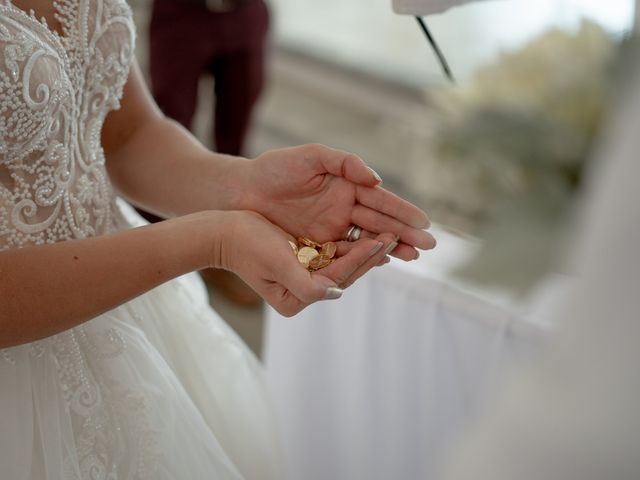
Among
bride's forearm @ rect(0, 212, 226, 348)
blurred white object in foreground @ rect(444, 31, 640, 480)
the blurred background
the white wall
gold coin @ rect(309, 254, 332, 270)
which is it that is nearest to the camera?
blurred white object in foreground @ rect(444, 31, 640, 480)

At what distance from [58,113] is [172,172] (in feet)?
0.68

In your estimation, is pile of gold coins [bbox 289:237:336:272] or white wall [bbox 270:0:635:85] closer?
pile of gold coins [bbox 289:237:336:272]

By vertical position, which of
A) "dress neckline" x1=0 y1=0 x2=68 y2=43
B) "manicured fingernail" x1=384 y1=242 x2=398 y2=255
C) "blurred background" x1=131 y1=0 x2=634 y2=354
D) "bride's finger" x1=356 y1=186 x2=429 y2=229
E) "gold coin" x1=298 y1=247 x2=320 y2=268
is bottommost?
"blurred background" x1=131 y1=0 x2=634 y2=354

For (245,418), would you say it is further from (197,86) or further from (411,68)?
(411,68)

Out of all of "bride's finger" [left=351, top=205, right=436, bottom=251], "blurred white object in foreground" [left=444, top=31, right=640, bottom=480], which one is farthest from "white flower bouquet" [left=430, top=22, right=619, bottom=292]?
"blurred white object in foreground" [left=444, top=31, right=640, bottom=480]

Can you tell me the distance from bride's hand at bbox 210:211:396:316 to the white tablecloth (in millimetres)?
368

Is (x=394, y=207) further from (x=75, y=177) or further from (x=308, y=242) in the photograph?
(x=75, y=177)

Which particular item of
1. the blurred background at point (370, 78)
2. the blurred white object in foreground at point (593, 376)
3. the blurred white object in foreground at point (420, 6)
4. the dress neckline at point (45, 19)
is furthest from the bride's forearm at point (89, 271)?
the blurred background at point (370, 78)

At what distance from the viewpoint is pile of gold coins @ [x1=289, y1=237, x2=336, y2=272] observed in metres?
0.85

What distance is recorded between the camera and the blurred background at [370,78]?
2.66 m

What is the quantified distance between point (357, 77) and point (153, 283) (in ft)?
9.11

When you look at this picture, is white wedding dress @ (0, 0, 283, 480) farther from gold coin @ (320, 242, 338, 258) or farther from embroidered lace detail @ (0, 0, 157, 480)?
gold coin @ (320, 242, 338, 258)

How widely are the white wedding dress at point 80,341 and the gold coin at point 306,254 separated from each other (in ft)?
0.79

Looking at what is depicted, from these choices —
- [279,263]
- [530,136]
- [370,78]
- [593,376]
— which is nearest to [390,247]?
[279,263]
